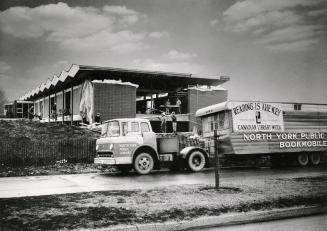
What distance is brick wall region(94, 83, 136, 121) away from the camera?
29406 mm

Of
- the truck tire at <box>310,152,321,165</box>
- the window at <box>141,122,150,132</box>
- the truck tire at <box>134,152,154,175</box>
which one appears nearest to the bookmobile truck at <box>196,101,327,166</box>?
the truck tire at <box>310,152,321,165</box>

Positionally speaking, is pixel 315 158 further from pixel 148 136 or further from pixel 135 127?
pixel 135 127

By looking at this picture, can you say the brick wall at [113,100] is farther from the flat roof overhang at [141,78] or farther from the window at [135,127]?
the window at [135,127]

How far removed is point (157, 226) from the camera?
21.8 feet

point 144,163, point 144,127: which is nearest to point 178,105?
point 144,127

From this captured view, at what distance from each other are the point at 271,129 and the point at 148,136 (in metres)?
6.14

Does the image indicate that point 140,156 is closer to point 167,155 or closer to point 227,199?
point 167,155

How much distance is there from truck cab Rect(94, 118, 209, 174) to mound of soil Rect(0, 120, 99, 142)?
6.66 metres

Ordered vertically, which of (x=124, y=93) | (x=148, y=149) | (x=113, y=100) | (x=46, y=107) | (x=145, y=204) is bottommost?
(x=145, y=204)

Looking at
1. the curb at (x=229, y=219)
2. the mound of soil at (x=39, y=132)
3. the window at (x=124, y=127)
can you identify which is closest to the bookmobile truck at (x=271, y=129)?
the window at (x=124, y=127)

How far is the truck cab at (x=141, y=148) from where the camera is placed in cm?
1577

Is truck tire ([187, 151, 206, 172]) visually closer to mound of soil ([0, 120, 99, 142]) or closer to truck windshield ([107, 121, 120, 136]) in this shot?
truck windshield ([107, 121, 120, 136])

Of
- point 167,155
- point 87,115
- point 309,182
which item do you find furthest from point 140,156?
point 87,115

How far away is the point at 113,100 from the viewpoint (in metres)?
30.0
